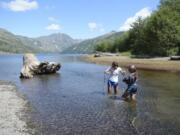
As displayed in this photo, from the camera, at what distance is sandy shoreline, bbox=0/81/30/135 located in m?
18.2

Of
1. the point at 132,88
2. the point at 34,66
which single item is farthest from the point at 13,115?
the point at 34,66

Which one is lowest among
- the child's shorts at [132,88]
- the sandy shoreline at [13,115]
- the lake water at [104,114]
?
the lake water at [104,114]

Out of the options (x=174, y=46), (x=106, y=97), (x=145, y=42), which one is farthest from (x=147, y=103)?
(x=145, y=42)

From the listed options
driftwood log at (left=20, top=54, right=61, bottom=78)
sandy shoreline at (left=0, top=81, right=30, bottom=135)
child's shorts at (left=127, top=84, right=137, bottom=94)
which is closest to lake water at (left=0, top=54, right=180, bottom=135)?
sandy shoreline at (left=0, top=81, right=30, bottom=135)

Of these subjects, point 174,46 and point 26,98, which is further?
point 174,46

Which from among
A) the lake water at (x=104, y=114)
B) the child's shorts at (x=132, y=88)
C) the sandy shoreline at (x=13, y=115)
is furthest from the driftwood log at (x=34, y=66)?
the child's shorts at (x=132, y=88)

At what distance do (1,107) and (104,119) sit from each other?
27.4 ft

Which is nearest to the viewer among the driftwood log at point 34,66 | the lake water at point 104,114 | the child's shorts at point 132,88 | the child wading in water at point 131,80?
the lake water at point 104,114

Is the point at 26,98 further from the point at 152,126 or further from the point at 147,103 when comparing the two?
the point at 152,126

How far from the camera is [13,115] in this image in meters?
22.2

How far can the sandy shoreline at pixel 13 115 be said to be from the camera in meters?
18.2

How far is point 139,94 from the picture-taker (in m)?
32.4

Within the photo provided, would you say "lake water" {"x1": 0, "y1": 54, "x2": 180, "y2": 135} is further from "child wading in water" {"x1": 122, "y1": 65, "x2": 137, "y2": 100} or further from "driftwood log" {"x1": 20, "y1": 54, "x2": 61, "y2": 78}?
"driftwood log" {"x1": 20, "y1": 54, "x2": 61, "y2": 78}

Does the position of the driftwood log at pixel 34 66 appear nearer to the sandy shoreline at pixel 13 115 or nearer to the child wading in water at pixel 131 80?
the sandy shoreline at pixel 13 115
